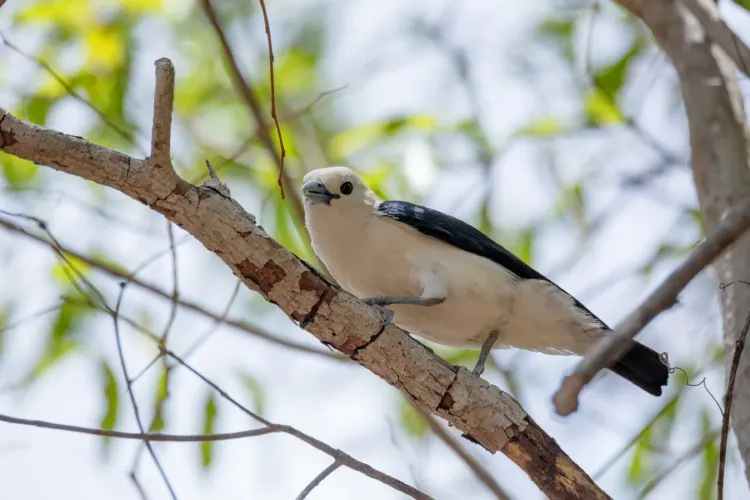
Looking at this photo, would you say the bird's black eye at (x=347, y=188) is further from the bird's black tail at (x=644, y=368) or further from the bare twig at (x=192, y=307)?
the bird's black tail at (x=644, y=368)

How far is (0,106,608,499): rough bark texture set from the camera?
287 centimetres

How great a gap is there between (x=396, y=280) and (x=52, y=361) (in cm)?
224

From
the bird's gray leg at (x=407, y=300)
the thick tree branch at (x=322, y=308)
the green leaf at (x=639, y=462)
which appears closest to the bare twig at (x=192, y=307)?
the bird's gray leg at (x=407, y=300)

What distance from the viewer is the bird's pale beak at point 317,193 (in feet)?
13.9

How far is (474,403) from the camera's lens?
322 centimetres

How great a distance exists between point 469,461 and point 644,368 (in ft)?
3.08

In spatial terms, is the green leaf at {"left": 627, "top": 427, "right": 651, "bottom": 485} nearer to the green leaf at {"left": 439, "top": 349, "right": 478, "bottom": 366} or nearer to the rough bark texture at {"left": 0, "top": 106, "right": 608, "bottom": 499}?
the green leaf at {"left": 439, "top": 349, "right": 478, "bottom": 366}

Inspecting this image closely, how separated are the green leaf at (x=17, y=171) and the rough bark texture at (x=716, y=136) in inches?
136

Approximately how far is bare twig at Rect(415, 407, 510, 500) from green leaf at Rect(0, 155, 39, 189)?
2.61 meters

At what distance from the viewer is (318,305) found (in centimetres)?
307

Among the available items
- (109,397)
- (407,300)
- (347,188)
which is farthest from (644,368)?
(109,397)

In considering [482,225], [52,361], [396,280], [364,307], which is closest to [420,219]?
[396,280]

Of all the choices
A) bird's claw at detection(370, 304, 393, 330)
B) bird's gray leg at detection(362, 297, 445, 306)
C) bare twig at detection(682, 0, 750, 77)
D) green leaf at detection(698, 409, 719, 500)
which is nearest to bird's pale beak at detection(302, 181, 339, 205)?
bird's gray leg at detection(362, 297, 445, 306)

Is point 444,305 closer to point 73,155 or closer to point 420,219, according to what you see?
point 420,219
